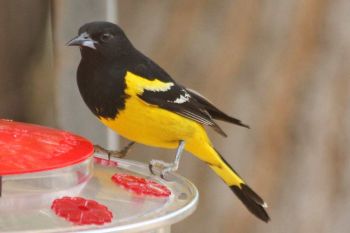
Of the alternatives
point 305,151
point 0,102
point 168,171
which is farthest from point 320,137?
point 0,102

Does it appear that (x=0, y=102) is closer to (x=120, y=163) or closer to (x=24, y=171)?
(x=120, y=163)

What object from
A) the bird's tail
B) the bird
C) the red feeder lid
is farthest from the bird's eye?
the bird's tail

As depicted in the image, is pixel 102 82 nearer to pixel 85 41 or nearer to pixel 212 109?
pixel 85 41

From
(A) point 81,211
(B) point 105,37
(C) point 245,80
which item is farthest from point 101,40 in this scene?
(C) point 245,80

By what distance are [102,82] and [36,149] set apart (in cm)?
13

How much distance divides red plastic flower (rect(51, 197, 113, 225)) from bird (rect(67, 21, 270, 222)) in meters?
0.18

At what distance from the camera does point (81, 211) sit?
0.62 meters

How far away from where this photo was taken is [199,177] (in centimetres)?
117

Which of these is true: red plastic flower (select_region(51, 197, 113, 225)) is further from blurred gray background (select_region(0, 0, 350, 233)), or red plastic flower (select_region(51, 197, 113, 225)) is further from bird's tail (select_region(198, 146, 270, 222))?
blurred gray background (select_region(0, 0, 350, 233))

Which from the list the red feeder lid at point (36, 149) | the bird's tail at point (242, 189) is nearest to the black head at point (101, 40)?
the red feeder lid at point (36, 149)

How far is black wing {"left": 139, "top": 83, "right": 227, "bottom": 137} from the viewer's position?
813 millimetres

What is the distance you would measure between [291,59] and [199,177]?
25 cm

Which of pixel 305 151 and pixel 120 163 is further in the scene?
pixel 305 151

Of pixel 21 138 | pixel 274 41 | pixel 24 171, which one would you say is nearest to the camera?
pixel 24 171
